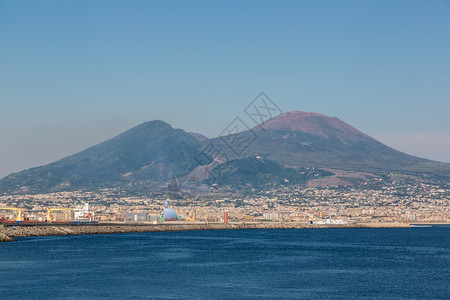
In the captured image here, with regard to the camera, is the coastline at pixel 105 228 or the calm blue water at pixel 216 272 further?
the coastline at pixel 105 228

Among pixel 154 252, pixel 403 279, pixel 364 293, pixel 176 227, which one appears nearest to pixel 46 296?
pixel 364 293

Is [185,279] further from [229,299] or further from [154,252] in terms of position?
[154,252]

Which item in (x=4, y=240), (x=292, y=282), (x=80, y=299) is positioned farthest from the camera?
(x=4, y=240)

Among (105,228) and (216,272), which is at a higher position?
(105,228)

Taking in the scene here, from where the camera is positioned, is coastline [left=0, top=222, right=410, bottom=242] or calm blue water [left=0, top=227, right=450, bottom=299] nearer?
calm blue water [left=0, top=227, right=450, bottom=299]

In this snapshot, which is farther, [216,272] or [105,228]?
[105,228]

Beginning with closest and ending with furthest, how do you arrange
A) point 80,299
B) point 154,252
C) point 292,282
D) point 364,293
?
1. point 80,299
2. point 364,293
3. point 292,282
4. point 154,252

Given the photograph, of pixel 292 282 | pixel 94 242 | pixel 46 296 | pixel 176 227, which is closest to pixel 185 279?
pixel 292 282

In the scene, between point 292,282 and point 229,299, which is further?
point 292,282
